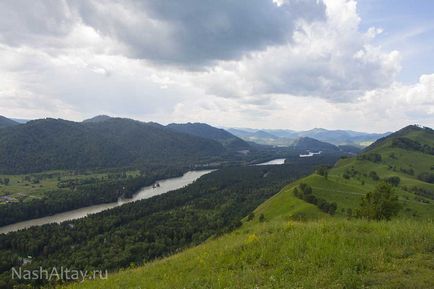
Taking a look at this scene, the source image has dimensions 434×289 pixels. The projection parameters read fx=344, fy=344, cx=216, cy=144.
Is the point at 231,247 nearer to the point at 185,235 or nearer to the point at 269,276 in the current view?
the point at 269,276

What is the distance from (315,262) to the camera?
13969 mm

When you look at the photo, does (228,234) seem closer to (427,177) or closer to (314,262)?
(314,262)

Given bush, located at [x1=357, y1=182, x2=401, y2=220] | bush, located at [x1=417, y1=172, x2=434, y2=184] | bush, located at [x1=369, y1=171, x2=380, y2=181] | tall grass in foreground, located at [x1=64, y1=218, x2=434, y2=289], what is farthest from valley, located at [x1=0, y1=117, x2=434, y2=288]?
bush, located at [x1=417, y1=172, x2=434, y2=184]

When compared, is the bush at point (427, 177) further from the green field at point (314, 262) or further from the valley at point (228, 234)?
the green field at point (314, 262)

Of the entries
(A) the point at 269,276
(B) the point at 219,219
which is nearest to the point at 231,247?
(A) the point at 269,276

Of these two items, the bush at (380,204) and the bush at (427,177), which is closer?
the bush at (380,204)

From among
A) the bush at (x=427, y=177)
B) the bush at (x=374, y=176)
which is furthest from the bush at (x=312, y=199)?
the bush at (x=427, y=177)

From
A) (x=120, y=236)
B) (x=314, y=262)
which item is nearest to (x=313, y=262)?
(x=314, y=262)

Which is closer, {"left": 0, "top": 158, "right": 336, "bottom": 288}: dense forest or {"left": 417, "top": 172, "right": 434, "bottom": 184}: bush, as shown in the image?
{"left": 0, "top": 158, "right": 336, "bottom": 288}: dense forest

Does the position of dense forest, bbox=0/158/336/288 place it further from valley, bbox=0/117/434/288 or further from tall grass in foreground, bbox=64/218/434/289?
tall grass in foreground, bbox=64/218/434/289

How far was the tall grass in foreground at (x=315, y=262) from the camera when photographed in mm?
12297

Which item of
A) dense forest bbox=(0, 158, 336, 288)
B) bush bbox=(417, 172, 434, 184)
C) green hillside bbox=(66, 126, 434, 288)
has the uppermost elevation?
green hillside bbox=(66, 126, 434, 288)

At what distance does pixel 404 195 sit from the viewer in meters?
135

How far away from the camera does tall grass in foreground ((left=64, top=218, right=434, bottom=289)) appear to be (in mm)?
12297
